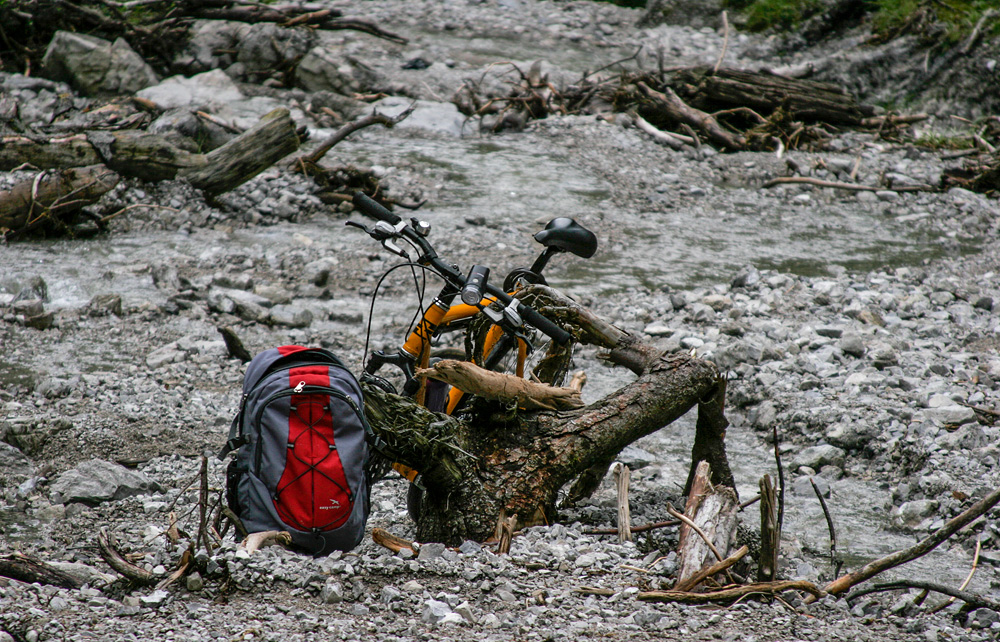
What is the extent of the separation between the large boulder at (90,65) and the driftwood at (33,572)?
11381 millimetres

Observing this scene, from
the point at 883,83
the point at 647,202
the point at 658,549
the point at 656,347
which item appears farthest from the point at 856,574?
the point at 883,83

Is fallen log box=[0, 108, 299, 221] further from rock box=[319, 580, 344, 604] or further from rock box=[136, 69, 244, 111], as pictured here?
rock box=[319, 580, 344, 604]

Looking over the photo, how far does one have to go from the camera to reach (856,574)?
3.02 meters

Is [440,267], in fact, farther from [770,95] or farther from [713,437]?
[770,95]

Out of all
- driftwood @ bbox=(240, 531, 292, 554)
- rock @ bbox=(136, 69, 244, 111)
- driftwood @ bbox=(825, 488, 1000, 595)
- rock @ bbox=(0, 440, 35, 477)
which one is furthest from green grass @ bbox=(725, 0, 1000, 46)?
rock @ bbox=(0, 440, 35, 477)

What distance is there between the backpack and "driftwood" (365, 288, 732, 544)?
0.19 meters

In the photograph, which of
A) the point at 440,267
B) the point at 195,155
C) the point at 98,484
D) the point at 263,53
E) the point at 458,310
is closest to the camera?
the point at 440,267

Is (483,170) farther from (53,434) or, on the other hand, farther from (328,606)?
(328,606)

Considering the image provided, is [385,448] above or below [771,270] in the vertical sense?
above

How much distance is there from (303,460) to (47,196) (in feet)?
21.3

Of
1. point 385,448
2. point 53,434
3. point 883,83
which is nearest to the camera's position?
point 385,448

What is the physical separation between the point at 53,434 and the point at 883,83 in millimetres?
15597

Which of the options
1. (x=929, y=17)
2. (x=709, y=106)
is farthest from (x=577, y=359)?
(x=929, y=17)

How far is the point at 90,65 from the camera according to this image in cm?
1229
